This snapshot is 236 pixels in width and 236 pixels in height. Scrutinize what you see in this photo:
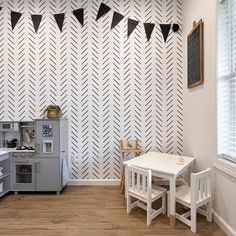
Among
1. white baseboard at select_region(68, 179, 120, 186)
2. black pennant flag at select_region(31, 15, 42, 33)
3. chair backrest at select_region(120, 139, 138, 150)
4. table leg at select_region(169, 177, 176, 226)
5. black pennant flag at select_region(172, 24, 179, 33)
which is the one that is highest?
black pennant flag at select_region(31, 15, 42, 33)

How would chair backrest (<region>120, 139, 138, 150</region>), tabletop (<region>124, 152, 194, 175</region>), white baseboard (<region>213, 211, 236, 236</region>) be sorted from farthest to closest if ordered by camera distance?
chair backrest (<region>120, 139, 138, 150</region>)
tabletop (<region>124, 152, 194, 175</region>)
white baseboard (<region>213, 211, 236, 236</region>)

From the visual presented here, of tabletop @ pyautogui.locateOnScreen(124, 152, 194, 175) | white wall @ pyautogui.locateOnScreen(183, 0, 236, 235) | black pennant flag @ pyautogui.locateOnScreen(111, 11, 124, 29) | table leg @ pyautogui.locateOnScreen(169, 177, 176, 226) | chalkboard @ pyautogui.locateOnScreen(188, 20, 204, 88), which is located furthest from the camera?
black pennant flag @ pyautogui.locateOnScreen(111, 11, 124, 29)

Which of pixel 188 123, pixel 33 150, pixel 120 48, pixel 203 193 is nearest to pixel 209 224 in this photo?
pixel 203 193

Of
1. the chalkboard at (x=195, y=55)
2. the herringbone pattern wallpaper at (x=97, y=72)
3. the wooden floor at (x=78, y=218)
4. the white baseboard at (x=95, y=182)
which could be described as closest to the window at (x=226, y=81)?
the chalkboard at (x=195, y=55)

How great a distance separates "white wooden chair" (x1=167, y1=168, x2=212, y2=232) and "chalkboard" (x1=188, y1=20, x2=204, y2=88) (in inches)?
49.1

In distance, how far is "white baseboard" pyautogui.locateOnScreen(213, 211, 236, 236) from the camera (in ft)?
7.73

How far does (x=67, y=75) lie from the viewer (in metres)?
4.11

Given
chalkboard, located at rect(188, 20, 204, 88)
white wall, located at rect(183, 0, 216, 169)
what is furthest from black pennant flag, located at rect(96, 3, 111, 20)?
chalkboard, located at rect(188, 20, 204, 88)

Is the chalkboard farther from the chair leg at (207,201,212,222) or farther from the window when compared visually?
the chair leg at (207,201,212,222)

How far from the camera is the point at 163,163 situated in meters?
3.10

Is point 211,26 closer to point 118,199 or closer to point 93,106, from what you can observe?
point 93,106

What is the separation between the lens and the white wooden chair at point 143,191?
271cm

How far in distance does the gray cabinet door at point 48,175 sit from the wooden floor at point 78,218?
0.13 m

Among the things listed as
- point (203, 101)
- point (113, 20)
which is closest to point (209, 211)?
point (203, 101)
